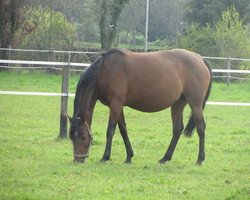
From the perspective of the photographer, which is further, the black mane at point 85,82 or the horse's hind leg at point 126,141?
the horse's hind leg at point 126,141

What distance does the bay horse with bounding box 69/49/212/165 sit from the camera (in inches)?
372

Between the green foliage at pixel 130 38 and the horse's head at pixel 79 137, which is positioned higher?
the horse's head at pixel 79 137

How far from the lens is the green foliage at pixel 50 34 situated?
112 feet

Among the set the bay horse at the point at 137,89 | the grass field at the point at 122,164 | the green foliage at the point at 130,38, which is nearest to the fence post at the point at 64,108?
the grass field at the point at 122,164

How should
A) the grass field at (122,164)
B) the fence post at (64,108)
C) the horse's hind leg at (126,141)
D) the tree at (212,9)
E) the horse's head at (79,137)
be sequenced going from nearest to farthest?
the grass field at (122,164) < the horse's head at (79,137) < the horse's hind leg at (126,141) < the fence post at (64,108) < the tree at (212,9)

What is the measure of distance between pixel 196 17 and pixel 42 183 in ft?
109

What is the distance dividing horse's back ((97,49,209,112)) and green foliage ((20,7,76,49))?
23.9m

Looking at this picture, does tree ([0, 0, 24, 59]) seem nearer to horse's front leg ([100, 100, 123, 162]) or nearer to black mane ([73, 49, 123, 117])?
black mane ([73, 49, 123, 117])

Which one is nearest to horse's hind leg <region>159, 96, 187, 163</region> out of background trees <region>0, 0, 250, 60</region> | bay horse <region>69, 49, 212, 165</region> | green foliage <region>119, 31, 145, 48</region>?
bay horse <region>69, 49, 212, 165</region>

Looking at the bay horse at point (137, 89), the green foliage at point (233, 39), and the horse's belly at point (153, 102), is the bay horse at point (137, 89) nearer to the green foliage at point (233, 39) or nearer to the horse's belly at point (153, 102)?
the horse's belly at point (153, 102)

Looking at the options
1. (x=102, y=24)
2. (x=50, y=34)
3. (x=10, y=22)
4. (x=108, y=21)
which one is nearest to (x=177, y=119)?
(x=10, y=22)

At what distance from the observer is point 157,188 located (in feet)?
25.0

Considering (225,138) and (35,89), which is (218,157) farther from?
(35,89)

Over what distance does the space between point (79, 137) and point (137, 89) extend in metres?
1.11
